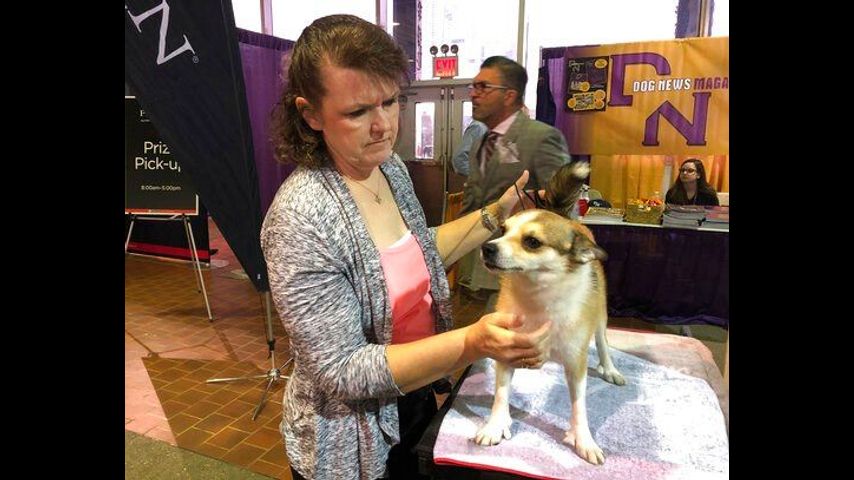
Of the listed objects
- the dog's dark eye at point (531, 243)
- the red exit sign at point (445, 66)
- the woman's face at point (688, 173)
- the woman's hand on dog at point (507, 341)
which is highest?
the red exit sign at point (445, 66)

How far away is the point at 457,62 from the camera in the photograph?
1276 mm

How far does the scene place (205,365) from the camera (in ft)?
13.3

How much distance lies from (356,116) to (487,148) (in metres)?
0.31

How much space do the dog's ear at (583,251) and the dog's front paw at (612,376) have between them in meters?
0.41

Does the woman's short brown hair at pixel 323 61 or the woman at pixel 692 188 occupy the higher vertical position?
the woman's short brown hair at pixel 323 61

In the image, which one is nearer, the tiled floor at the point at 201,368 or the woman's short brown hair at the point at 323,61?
the woman's short brown hair at the point at 323,61

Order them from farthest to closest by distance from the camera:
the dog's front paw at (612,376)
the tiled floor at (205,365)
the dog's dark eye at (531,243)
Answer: the tiled floor at (205,365) → the dog's front paw at (612,376) → the dog's dark eye at (531,243)

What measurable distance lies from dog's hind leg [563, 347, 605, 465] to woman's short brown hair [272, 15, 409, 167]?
2.54 feet

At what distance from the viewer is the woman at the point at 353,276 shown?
109cm

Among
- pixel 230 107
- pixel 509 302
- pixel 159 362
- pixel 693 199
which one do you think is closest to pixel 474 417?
pixel 509 302

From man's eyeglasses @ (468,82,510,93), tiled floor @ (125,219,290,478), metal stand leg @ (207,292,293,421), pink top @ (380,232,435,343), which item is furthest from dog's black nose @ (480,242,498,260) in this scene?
metal stand leg @ (207,292,293,421)

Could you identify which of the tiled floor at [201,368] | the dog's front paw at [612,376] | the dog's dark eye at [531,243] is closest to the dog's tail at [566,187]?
the dog's dark eye at [531,243]

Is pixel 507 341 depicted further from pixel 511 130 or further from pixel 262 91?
pixel 262 91

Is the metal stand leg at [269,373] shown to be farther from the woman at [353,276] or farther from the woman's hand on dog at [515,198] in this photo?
the woman's hand on dog at [515,198]
